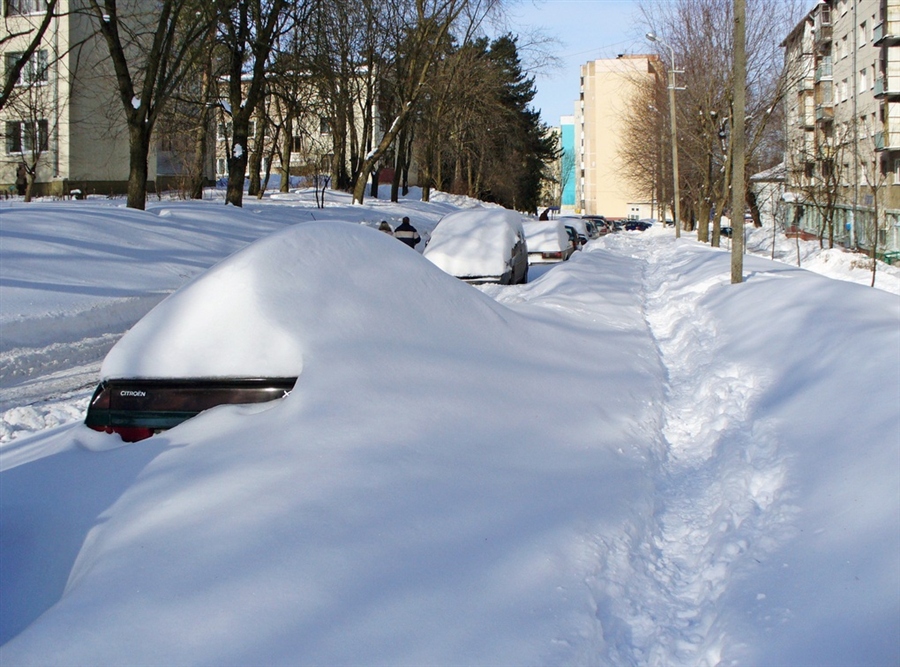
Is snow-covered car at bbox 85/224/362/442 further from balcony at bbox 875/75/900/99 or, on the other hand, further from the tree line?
balcony at bbox 875/75/900/99

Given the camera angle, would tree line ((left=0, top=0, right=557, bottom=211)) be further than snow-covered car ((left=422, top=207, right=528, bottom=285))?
Yes

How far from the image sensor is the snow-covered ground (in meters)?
3.37

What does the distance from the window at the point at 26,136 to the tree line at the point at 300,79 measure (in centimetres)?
339

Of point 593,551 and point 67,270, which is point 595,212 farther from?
point 593,551

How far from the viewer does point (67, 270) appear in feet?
→ 45.8

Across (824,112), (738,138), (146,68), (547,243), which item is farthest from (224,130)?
(824,112)

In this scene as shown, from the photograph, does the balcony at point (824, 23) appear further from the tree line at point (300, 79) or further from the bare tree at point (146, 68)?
the bare tree at point (146, 68)

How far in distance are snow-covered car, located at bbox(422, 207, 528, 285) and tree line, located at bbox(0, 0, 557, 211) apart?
8.77m

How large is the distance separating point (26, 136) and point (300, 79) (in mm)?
20038

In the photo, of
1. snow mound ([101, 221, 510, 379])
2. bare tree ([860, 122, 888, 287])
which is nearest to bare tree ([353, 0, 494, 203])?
bare tree ([860, 122, 888, 287])

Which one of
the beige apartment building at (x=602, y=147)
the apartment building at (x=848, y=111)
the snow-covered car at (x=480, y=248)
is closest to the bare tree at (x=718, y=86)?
the apartment building at (x=848, y=111)

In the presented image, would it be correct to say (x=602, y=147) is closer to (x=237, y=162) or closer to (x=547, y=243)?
(x=237, y=162)

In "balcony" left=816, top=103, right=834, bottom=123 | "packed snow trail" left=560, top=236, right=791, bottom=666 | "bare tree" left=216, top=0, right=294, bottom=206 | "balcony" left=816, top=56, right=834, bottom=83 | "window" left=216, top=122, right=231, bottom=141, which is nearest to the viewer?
"packed snow trail" left=560, top=236, right=791, bottom=666

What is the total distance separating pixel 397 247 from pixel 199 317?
1.90 metres
